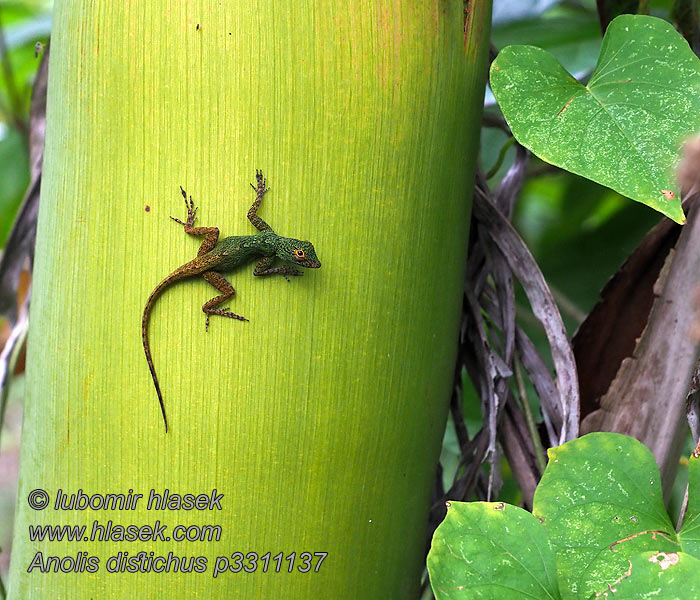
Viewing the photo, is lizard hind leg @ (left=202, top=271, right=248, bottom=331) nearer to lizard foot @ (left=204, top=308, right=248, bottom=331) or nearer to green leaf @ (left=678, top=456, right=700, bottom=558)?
lizard foot @ (left=204, top=308, right=248, bottom=331)

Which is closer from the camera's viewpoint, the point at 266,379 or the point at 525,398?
the point at 266,379

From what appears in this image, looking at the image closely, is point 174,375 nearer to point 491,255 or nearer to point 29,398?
point 29,398

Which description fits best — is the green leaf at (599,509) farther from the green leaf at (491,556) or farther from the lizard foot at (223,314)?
the lizard foot at (223,314)

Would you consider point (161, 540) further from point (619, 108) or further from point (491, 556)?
point (619, 108)

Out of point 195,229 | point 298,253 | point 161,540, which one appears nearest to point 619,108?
point 298,253

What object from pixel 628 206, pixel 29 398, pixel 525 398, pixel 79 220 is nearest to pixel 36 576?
pixel 29 398

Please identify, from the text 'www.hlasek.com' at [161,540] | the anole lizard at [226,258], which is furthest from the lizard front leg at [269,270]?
the text 'www.hlasek.com' at [161,540]
